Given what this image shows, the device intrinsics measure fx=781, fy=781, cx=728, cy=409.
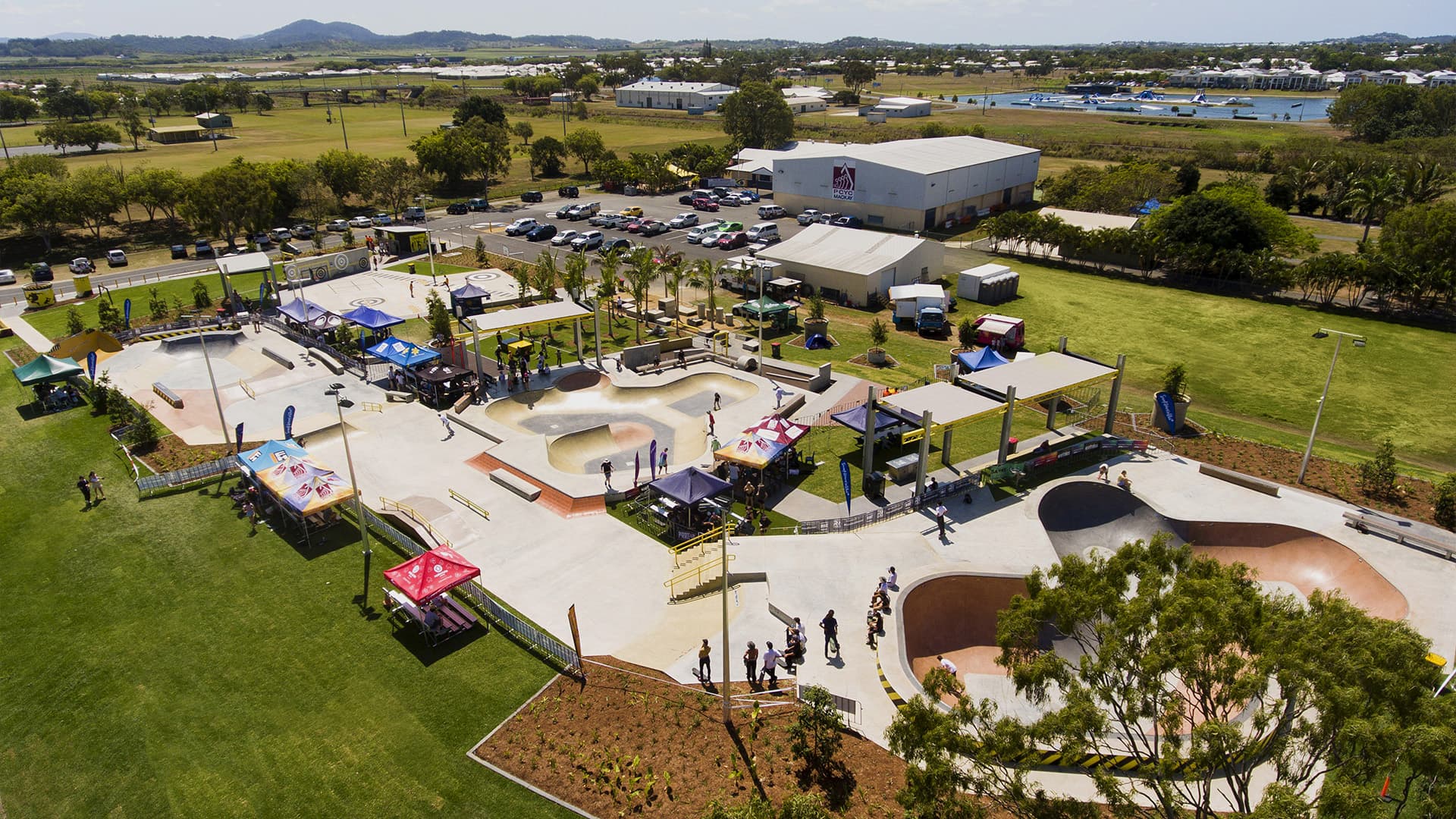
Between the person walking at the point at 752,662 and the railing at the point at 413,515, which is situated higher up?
the person walking at the point at 752,662

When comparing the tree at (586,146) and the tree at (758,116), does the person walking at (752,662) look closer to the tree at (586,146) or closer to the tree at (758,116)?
the tree at (586,146)

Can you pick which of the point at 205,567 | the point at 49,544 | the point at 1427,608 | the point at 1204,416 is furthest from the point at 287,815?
the point at 1204,416

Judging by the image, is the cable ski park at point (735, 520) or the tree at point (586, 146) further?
the tree at point (586, 146)

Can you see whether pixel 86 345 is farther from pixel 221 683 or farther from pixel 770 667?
pixel 770 667

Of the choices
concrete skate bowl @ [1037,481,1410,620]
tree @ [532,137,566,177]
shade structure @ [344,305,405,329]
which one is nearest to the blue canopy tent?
concrete skate bowl @ [1037,481,1410,620]

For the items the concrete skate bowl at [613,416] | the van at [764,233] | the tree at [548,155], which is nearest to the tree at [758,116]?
the tree at [548,155]

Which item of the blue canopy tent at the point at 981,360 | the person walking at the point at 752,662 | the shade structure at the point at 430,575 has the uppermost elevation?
the blue canopy tent at the point at 981,360

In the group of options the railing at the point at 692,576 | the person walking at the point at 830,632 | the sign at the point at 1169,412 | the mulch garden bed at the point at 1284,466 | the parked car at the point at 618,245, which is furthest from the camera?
the parked car at the point at 618,245
